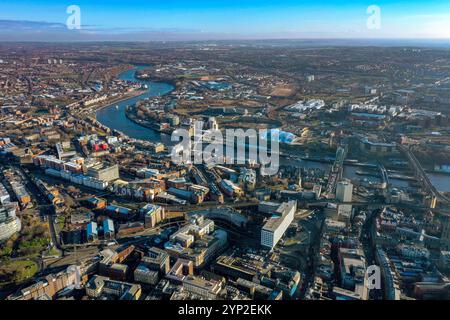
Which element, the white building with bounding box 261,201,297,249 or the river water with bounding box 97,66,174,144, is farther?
the river water with bounding box 97,66,174,144

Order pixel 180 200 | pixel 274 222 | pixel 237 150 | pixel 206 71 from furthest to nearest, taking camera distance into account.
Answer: pixel 206 71, pixel 237 150, pixel 180 200, pixel 274 222

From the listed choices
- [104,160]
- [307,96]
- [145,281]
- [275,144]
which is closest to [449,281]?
[145,281]

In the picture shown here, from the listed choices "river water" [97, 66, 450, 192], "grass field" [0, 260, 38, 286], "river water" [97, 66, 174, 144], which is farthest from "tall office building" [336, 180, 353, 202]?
"river water" [97, 66, 174, 144]

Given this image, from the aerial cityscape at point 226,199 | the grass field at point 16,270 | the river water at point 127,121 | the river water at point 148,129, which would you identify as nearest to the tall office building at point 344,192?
the aerial cityscape at point 226,199

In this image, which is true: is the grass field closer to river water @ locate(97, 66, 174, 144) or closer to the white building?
the white building

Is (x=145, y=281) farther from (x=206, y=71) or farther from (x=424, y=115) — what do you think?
(x=206, y=71)

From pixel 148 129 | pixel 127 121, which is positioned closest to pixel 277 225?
pixel 148 129
